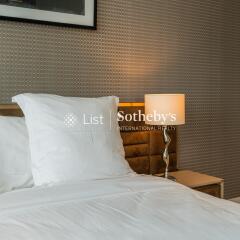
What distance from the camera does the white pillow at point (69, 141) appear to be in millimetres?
1707

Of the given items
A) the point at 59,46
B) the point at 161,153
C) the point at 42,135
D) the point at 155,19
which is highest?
the point at 155,19

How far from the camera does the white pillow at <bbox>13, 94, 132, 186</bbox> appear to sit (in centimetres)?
171

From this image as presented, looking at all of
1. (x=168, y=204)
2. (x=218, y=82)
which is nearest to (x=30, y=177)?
(x=168, y=204)

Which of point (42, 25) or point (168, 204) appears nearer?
point (168, 204)

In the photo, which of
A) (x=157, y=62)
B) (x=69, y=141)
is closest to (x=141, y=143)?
(x=157, y=62)

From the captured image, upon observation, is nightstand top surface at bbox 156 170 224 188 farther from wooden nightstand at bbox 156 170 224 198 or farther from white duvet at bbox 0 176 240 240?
white duvet at bbox 0 176 240 240

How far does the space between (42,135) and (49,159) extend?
0.46 feet

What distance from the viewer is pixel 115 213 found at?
132 centimetres

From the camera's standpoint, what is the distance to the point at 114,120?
78.7 inches

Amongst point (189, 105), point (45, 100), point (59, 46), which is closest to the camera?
point (45, 100)

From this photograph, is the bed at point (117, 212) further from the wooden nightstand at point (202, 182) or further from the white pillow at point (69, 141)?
the wooden nightstand at point (202, 182)

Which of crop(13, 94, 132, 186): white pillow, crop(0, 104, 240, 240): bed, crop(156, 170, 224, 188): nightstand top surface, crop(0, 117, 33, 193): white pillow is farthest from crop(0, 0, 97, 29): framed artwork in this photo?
crop(156, 170, 224, 188): nightstand top surface

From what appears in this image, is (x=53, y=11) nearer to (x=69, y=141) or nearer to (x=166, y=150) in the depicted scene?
(x=69, y=141)

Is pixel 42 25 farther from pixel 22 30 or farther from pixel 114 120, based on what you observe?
pixel 114 120
